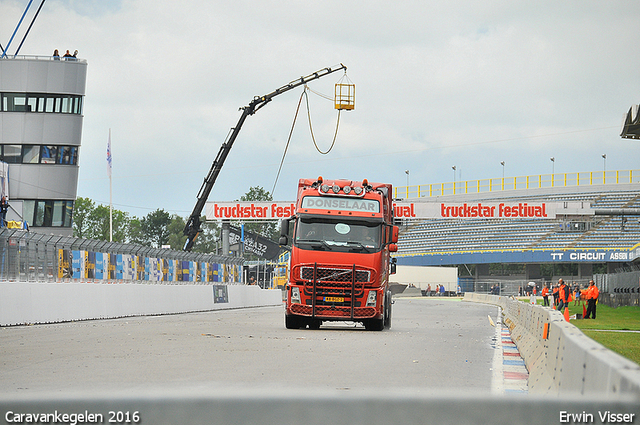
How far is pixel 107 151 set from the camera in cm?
6094

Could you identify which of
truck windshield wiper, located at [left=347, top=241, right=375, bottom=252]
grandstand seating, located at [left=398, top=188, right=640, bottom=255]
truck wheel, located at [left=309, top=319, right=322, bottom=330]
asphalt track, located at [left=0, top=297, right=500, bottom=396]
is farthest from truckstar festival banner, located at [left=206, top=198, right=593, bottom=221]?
asphalt track, located at [left=0, top=297, right=500, bottom=396]

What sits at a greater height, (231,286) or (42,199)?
(42,199)

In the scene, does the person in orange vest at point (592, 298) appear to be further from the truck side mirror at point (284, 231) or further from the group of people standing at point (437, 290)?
the group of people standing at point (437, 290)

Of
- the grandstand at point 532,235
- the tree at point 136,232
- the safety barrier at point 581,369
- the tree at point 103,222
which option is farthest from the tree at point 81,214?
the safety barrier at point 581,369

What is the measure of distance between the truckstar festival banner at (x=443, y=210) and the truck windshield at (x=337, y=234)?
112 feet

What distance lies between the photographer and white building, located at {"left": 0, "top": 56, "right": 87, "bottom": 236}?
56.0 meters

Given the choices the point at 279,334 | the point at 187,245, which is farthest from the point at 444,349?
the point at 187,245

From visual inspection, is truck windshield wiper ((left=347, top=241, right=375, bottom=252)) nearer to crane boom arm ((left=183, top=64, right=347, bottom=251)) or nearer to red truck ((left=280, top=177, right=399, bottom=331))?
red truck ((left=280, top=177, right=399, bottom=331))

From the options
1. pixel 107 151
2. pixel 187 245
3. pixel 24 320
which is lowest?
pixel 24 320

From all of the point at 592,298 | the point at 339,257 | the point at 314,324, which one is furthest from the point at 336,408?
the point at 592,298

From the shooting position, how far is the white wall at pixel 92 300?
18.8m

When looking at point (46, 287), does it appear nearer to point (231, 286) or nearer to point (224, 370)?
point (224, 370)

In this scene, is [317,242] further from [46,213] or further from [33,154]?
[33,154]

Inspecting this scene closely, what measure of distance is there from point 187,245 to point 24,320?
1164 inches
